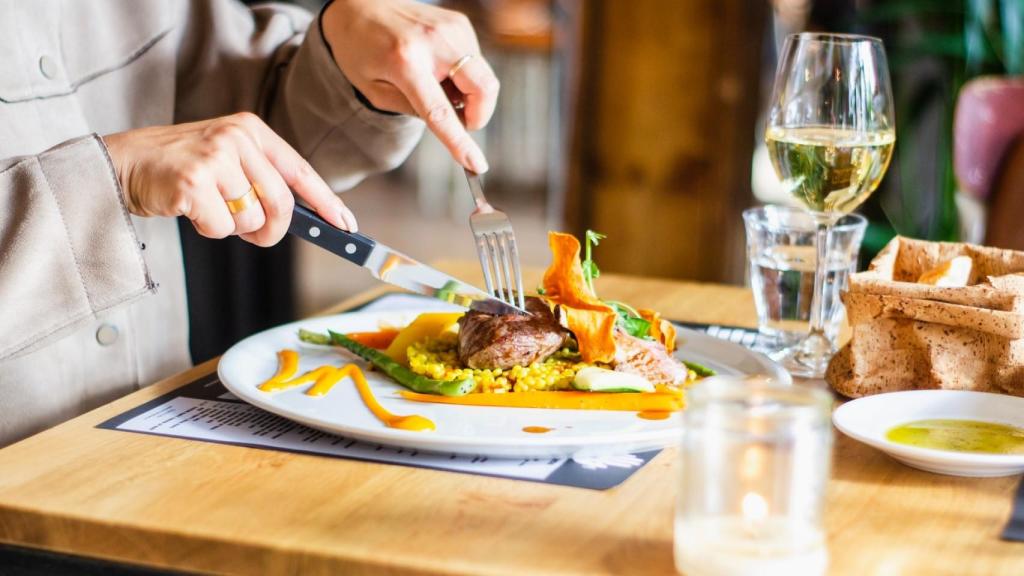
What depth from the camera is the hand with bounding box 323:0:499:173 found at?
4.60ft

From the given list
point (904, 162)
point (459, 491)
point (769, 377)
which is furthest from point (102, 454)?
point (904, 162)

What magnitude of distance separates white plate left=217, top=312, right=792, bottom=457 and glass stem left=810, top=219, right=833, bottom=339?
0.11 m

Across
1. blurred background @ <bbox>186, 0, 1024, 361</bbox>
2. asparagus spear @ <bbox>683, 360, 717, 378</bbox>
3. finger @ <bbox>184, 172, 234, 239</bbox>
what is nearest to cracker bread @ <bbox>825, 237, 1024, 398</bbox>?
asparagus spear @ <bbox>683, 360, 717, 378</bbox>

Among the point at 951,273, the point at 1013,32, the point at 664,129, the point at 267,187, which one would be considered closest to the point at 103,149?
the point at 267,187

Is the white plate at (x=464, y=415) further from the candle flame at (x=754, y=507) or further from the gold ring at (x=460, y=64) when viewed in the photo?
the gold ring at (x=460, y=64)

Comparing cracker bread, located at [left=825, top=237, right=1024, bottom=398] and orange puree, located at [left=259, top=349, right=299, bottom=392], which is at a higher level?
cracker bread, located at [left=825, top=237, right=1024, bottom=398]

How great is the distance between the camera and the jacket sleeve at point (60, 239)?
3.59 ft

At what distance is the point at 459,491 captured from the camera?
0.94 meters

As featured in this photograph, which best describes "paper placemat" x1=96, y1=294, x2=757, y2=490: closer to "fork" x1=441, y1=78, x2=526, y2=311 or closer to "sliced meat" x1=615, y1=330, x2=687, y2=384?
"sliced meat" x1=615, y1=330, x2=687, y2=384

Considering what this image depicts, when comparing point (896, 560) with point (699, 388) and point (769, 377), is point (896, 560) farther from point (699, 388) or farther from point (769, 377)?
point (769, 377)

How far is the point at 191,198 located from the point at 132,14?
681 mm

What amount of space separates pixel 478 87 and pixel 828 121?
46cm

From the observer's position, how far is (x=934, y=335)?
1.16 meters

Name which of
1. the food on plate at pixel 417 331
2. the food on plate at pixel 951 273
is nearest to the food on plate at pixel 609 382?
the food on plate at pixel 417 331
